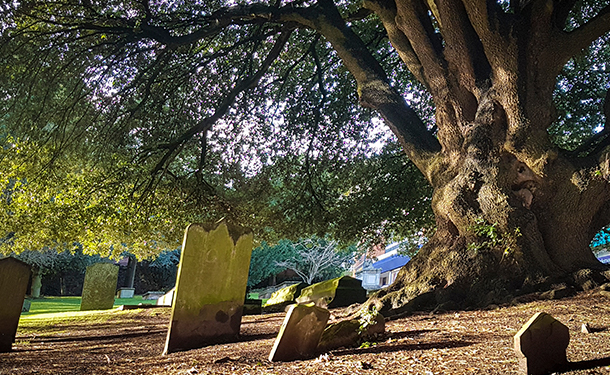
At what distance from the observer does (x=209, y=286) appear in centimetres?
564

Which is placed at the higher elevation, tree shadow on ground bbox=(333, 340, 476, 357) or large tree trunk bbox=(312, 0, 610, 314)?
large tree trunk bbox=(312, 0, 610, 314)

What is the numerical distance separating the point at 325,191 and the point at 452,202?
291 inches

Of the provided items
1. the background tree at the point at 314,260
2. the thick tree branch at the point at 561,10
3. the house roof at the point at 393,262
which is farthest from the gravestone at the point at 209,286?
the house roof at the point at 393,262

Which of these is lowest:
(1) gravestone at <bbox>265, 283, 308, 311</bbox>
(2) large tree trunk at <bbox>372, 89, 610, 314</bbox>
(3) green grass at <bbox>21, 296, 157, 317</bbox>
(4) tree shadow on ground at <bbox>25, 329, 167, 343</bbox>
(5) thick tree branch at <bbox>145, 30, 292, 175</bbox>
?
(3) green grass at <bbox>21, 296, 157, 317</bbox>

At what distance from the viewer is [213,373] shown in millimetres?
3510

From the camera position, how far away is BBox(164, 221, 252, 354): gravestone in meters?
5.37

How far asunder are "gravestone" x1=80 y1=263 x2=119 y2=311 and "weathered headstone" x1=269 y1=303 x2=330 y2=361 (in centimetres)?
1238

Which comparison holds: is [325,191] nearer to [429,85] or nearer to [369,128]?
[369,128]

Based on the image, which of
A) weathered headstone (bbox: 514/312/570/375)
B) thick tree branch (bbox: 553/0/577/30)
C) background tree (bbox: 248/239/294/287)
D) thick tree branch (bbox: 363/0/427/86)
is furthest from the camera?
background tree (bbox: 248/239/294/287)

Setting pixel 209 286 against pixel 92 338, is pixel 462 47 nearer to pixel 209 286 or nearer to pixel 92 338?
pixel 209 286

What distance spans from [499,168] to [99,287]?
43.2ft

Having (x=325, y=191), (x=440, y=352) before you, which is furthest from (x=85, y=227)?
(x=440, y=352)

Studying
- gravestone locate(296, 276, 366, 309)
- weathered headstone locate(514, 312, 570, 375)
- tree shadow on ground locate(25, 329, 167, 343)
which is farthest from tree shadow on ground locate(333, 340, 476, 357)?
gravestone locate(296, 276, 366, 309)

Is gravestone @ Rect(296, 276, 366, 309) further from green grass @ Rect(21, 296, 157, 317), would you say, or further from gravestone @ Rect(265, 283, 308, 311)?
green grass @ Rect(21, 296, 157, 317)
